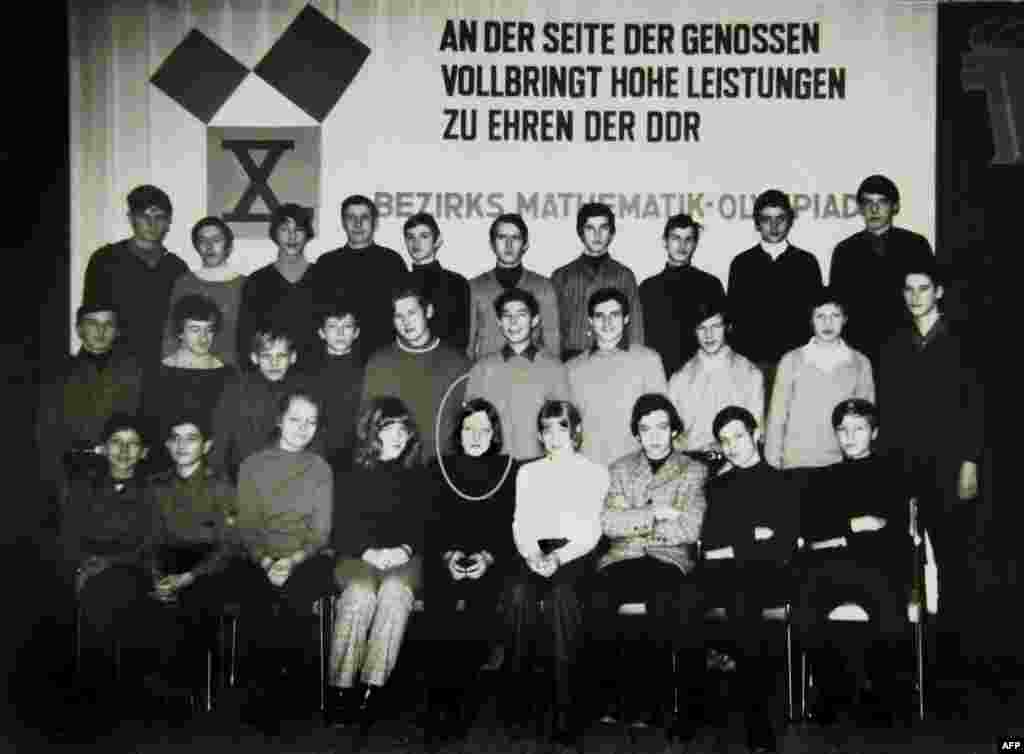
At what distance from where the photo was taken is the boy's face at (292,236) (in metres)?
5.55

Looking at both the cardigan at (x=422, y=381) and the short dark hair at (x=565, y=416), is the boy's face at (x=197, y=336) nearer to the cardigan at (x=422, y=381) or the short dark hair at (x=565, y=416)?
the cardigan at (x=422, y=381)

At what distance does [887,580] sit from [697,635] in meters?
0.75

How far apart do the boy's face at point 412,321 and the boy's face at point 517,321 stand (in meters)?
0.34

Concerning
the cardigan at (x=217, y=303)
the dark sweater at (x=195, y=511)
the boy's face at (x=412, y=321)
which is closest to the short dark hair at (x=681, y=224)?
the boy's face at (x=412, y=321)

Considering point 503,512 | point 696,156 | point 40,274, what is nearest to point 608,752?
point 503,512

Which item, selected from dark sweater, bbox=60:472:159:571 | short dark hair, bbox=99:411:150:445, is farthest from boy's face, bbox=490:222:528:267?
dark sweater, bbox=60:472:159:571

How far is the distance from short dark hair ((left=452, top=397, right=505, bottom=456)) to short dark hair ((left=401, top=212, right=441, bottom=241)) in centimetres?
78

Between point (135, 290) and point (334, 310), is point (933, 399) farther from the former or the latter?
point (135, 290)

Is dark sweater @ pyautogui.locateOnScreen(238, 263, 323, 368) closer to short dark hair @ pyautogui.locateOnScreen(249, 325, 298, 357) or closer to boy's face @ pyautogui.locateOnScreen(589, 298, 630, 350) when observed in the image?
short dark hair @ pyautogui.locateOnScreen(249, 325, 298, 357)

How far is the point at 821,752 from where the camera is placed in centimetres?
453

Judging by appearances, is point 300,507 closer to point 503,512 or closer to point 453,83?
point 503,512

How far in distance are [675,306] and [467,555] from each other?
1.38m

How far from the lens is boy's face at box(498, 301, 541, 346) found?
5367 millimetres

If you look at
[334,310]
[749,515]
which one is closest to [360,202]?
[334,310]
